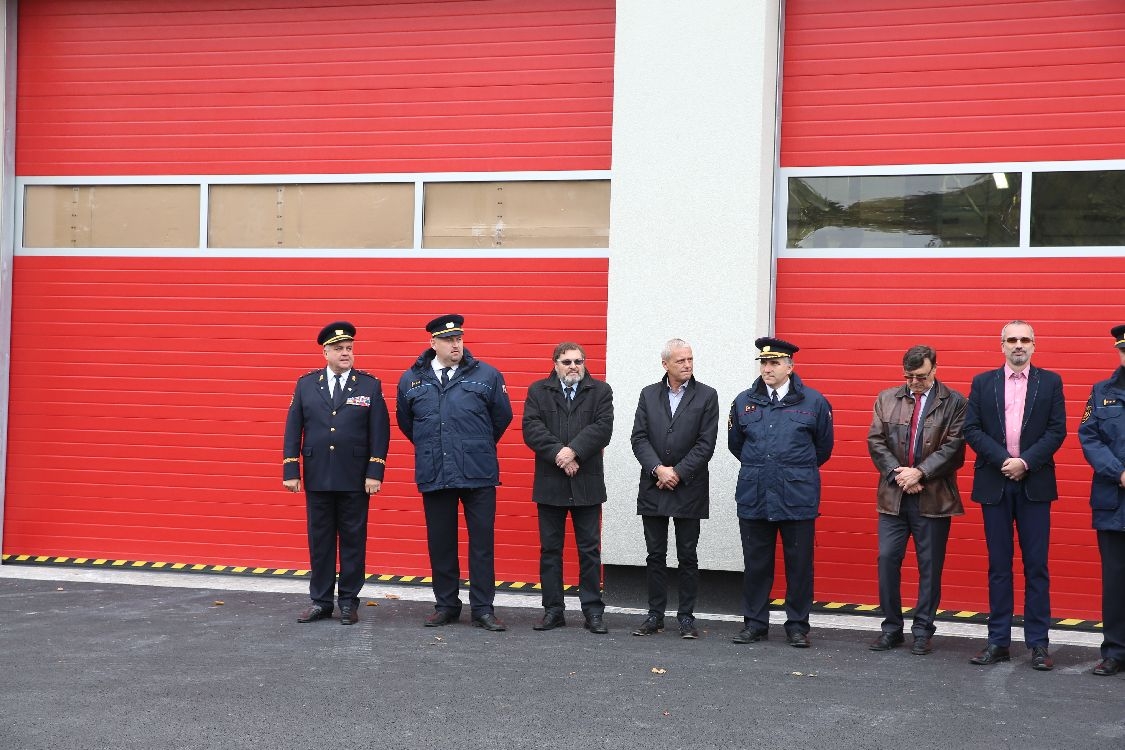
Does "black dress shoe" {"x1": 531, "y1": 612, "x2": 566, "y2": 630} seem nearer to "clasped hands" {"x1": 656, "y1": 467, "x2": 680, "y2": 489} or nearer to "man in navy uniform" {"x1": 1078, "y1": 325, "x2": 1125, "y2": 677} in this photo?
"clasped hands" {"x1": 656, "y1": 467, "x2": 680, "y2": 489}

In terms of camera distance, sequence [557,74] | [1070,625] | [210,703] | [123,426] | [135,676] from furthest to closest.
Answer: [123,426] < [557,74] < [1070,625] < [135,676] < [210,703]

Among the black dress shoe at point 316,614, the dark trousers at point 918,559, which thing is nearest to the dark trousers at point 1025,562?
the dark trousers at point 918,559

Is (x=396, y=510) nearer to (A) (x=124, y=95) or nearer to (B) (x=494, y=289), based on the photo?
(B) (x=494, y=289)

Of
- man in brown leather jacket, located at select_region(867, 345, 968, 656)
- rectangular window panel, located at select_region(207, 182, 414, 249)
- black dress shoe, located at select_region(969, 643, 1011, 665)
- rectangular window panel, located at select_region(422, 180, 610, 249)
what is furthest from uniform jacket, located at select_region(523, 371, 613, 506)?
black dress shoe, located at select_region(969, 643, 1011, 665)

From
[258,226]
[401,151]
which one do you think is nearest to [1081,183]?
[401,151]

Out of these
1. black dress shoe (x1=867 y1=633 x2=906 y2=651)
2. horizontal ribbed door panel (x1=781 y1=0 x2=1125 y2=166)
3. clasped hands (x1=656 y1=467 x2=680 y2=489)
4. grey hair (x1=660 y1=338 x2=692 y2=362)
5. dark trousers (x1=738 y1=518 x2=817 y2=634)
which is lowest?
black dress shoe (x1=867 y1=633 x2=906 y2=651)

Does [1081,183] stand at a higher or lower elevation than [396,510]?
higher

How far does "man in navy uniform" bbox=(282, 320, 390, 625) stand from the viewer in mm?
8461

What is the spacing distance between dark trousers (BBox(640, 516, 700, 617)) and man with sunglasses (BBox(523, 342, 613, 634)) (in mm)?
343

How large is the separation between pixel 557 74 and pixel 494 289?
1627 millimetres

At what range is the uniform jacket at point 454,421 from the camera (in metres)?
8.33

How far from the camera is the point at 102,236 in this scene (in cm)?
1052

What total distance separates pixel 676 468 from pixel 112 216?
522cm

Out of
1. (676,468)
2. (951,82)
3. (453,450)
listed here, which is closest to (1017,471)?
(676,468)
